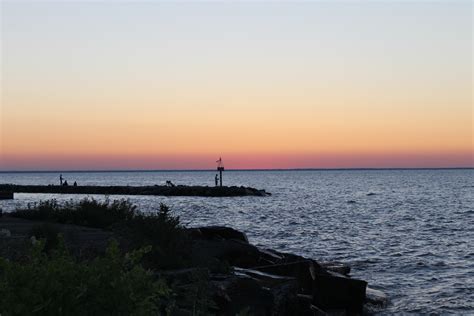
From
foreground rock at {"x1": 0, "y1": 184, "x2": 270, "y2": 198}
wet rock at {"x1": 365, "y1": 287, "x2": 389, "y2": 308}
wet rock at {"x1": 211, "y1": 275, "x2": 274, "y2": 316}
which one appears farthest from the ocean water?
foreground rock at {"x1": 0, "y1": 184, "x2": 270, "y2": 198}

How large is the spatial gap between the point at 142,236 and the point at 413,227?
32445 mm

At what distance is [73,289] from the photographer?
14.1 feet

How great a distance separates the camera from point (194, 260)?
45.9 feet

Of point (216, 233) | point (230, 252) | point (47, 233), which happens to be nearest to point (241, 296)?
point (230, 252)

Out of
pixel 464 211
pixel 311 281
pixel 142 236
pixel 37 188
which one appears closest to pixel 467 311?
pixel 311 281

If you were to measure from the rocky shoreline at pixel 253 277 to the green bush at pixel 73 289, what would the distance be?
4303 millimetres

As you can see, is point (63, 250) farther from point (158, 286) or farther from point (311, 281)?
point (311, 281)

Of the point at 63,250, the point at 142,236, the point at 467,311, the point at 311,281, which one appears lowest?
the point at 467,311

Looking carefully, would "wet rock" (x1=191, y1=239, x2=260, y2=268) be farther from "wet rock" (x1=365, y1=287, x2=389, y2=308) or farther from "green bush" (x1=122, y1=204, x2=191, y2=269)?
"wet rock" (x1=365, y1=287, x2=389, y2=308)

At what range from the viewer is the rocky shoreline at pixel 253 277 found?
36.7 ft

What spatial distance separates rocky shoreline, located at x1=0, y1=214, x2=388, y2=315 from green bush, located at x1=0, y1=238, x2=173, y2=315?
14.1 ft

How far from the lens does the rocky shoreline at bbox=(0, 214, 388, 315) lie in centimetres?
1120

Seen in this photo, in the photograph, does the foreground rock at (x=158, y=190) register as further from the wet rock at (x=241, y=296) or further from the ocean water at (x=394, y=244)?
the wet rock at (x=241, y=296)

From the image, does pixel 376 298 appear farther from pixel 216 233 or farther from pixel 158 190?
pixel 158 190
